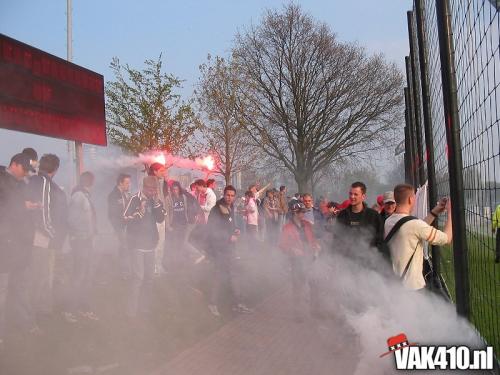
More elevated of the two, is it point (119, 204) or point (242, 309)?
point (119, 204)

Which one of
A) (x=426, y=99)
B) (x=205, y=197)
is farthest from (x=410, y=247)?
(x=205, y=197)

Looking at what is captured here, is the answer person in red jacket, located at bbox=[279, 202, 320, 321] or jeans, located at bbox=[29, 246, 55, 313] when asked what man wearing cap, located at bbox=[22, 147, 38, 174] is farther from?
person in red jacket, located at bbox=[279, 202, 320, 321]

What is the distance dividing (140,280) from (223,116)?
13.6 metres

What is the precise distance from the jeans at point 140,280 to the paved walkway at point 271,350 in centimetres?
99

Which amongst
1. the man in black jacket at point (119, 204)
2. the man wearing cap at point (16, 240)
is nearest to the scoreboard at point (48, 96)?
the man in black jacket at point (119, 204)

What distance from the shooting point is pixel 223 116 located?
20172 mm

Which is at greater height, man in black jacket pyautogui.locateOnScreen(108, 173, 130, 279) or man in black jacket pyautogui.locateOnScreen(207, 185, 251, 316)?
man in black jacket pyautogui.locateOnScreen(108, 173, 130, 279)

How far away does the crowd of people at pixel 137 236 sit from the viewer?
4996 millimetres

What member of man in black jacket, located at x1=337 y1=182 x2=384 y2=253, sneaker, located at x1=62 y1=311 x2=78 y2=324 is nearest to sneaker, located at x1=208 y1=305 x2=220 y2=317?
sneaker, located at x1=62 y1=311 x2=78 y2=324

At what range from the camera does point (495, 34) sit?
329cm

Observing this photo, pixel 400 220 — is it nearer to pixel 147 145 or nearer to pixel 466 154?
pixel 466 154

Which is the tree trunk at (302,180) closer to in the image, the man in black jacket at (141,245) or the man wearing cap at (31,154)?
the man in black jacket at (141,245)

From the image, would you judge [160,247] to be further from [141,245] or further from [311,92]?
[311,92]

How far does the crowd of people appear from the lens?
4996 mm
